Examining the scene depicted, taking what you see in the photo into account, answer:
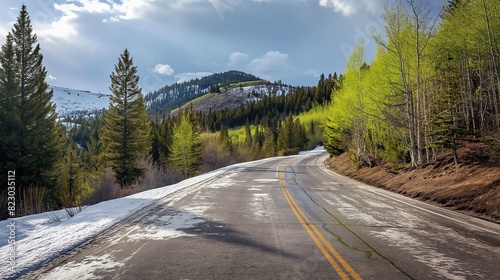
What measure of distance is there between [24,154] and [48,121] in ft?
10.1

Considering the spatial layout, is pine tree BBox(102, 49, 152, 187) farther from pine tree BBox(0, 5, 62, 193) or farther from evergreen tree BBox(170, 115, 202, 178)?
evergreen tree BBox(170, 115, 202, 178)

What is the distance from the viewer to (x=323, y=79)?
18662 centimetres

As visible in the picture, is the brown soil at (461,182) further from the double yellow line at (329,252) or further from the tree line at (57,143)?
the tree line at (57,143)

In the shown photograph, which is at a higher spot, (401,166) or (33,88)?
(33,88)

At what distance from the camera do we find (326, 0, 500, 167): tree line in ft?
45.9

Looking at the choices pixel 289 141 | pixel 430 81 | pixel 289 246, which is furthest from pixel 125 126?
pixel 289 141

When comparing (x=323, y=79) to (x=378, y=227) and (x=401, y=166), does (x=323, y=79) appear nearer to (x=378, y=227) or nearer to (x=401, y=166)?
(x=401, y=166)

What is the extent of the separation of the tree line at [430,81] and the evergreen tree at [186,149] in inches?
1078

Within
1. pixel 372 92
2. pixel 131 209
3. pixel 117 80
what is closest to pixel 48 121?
pixel 117 80

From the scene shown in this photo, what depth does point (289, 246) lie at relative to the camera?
541 centimetres

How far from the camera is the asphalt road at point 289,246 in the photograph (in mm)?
4262

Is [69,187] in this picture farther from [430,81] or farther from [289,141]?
[289,141]

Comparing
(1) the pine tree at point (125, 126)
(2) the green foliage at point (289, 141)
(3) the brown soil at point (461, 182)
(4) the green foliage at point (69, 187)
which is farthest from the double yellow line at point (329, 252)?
(2) the green foliage at point (289, 141)

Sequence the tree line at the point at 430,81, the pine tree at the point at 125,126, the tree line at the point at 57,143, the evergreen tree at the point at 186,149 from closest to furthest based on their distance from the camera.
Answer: the tree line at the point at 430,81 → the tree line at the point at 57,143 → the pine tree at the point at 125,126 → the evergreen tree at the point at 186,149
